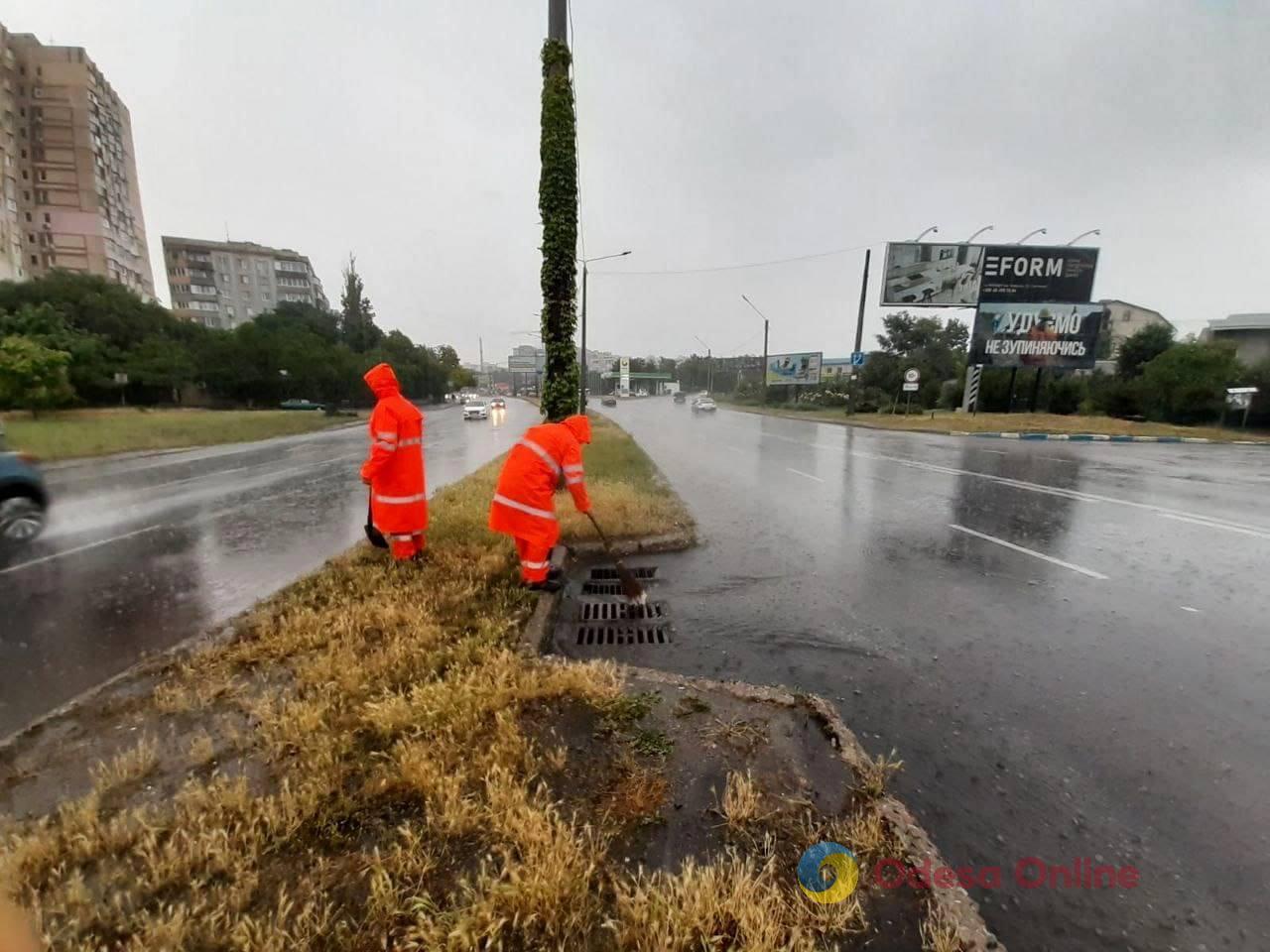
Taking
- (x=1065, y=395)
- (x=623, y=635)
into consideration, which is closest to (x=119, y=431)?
(x=623, y=635)

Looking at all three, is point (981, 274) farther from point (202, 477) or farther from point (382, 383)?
point (202, 477)

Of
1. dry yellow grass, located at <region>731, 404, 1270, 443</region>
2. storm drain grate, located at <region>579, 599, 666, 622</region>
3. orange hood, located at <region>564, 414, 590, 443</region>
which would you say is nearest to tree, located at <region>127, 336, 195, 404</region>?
dry yellow grass, located at <region>731, 404, 1270, 443</region>

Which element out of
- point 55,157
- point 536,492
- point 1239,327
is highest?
point 55,157

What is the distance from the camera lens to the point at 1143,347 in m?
36.0

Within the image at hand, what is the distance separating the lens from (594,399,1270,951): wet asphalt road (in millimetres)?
1999

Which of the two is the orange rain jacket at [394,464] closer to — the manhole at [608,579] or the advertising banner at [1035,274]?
the manhole at [608,579]

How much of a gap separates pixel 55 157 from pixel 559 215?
264ft

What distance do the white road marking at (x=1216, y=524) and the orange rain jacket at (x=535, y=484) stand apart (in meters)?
8.12

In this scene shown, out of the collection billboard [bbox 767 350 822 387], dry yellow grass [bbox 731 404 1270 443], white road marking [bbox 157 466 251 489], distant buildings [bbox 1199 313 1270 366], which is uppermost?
distant buildings [bbox 1199 313 1270 366]

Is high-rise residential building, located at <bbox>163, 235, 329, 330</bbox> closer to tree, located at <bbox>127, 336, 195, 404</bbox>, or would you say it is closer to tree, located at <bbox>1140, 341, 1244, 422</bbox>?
tree, located at <bbox>127, 336, 195, 404</bbox>

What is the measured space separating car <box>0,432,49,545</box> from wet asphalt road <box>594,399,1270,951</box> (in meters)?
7.28

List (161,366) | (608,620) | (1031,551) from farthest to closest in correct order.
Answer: (161,366), (1031,551), (608,620)

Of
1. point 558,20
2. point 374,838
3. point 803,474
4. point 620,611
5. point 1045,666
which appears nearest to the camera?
point 374,838

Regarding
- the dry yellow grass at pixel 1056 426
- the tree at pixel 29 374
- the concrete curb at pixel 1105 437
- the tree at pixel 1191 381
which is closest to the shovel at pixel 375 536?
the concrete curb at pixel 1105 437
